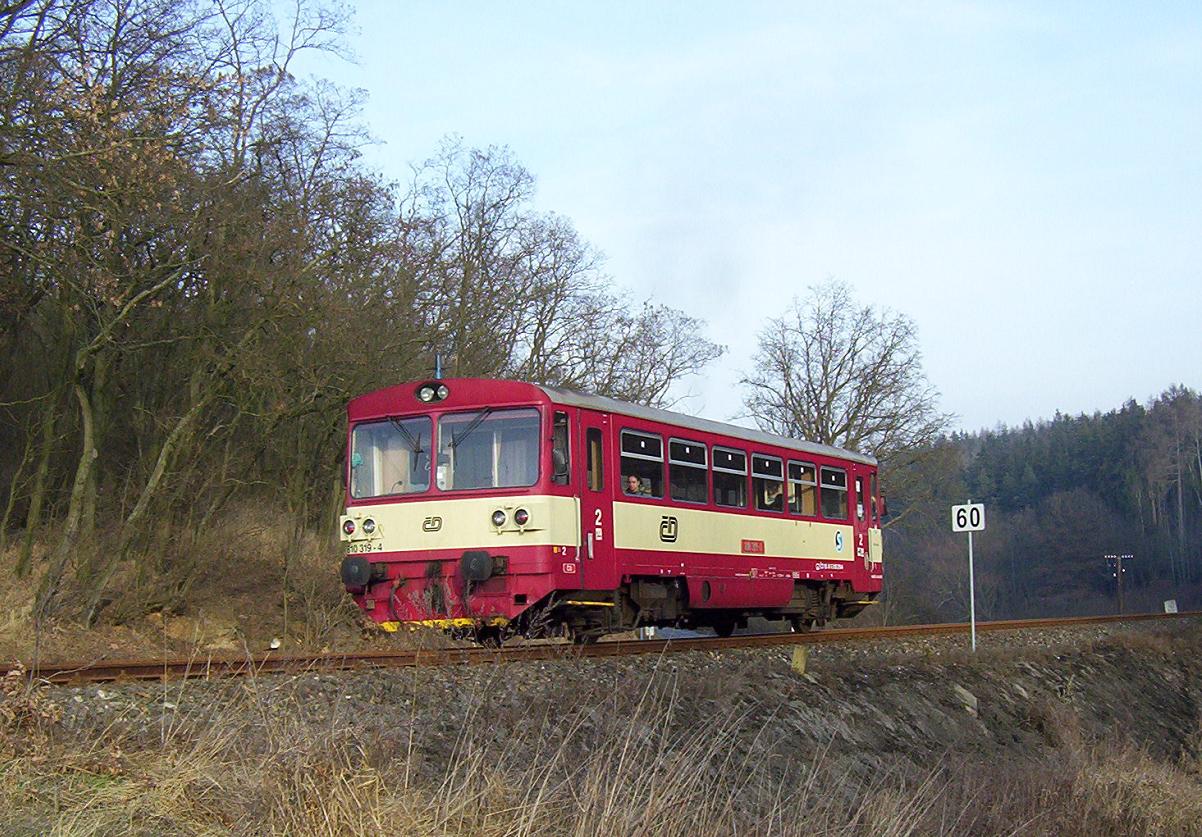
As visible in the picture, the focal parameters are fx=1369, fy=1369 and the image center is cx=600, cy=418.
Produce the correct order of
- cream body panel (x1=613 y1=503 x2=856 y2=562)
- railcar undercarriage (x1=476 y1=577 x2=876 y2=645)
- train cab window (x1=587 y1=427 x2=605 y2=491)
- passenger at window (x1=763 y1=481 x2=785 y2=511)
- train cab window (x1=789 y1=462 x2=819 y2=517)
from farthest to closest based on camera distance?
1. train cab window (x1=789 y1=462 x2=819 y2=517)
2. passenger at window (x1=763 y1=481 x2=785 y2=511)
3. cream body panel (x1=613 y1=503 x2=856 y2=562)
4. train cab window (x1=587 y1=427 x2=605 y2=491)
5. railcar undercarriage (x1=476 y1=577 x2=876 y2=645)

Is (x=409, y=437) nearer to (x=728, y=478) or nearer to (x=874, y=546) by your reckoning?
(x=728, y=478)

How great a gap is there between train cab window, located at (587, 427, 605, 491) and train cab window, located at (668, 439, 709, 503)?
55.8 inches

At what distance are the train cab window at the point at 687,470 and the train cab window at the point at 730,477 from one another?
314mm

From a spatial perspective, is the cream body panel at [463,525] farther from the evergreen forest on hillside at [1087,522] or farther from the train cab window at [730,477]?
the evergreen forest on hillside at [1087,522]

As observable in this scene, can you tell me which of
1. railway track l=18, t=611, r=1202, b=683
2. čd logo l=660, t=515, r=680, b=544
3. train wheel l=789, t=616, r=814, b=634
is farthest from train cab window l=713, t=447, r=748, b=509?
train wheel l=789, t=616, r=814, b=634

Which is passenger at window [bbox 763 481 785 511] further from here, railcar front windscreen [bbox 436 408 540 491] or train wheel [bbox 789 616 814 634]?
railcar front windscreen [bbox 436 408 540 491]

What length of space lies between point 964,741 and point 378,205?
12317mm

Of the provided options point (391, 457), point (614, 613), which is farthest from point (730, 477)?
point (391, 457)

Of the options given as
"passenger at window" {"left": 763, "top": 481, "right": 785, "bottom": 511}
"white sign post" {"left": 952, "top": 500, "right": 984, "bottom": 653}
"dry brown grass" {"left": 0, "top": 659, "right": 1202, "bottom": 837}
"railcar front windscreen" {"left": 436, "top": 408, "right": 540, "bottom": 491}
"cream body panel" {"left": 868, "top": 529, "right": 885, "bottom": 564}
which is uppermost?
"railcar front windscreen" {"left": 436, "top": 408, "right": 540, "bottom": 491}

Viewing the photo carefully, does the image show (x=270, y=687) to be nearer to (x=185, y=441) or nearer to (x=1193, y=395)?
(x=185, y=441)

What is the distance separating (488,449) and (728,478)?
379 cm

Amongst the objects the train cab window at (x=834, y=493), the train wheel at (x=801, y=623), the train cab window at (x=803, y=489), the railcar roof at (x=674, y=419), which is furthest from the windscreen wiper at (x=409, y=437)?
the train wheel at (x=801, y=623)

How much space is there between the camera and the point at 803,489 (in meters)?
18.7

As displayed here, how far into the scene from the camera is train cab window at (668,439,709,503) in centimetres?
1565
